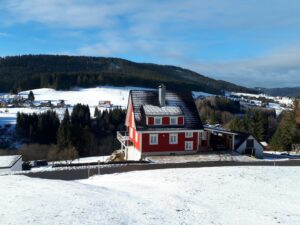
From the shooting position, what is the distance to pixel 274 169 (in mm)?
26672

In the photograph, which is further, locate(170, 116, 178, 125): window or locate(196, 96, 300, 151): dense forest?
locate(196, 96, 300, 151): dense forest

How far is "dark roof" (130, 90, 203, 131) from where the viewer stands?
33.8 metres

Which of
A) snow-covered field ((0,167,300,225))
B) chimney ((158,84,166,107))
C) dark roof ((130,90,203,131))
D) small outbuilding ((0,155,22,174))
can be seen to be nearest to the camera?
snow-covered field ((0,167,300,225))

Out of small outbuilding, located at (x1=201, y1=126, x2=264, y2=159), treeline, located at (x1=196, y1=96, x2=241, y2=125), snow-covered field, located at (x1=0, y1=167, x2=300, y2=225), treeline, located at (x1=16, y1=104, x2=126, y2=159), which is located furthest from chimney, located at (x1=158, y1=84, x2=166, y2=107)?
treeline, located at (x1=196, y1=96, x2=241, y2=125)

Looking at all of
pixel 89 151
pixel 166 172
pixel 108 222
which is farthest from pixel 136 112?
pixel 89 151

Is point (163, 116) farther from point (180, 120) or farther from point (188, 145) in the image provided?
point (188, 145)

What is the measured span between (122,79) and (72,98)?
42.2m

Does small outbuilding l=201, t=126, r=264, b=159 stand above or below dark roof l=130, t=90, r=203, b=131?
below

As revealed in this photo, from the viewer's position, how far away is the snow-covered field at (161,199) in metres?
13.0

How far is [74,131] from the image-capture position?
70.4 metres

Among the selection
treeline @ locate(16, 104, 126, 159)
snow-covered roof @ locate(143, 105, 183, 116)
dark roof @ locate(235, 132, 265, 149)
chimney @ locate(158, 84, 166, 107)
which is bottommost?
treeline @ locate(16, 104, 126, 159)

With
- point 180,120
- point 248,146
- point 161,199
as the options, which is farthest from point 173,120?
point 161,199

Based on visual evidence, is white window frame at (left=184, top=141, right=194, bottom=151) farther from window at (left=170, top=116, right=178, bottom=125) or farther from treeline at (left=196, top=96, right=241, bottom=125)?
treeline at (left=196, top=96, right=241, bottom=125)

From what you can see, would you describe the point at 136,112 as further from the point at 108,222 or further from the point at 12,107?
the point at 12,107
